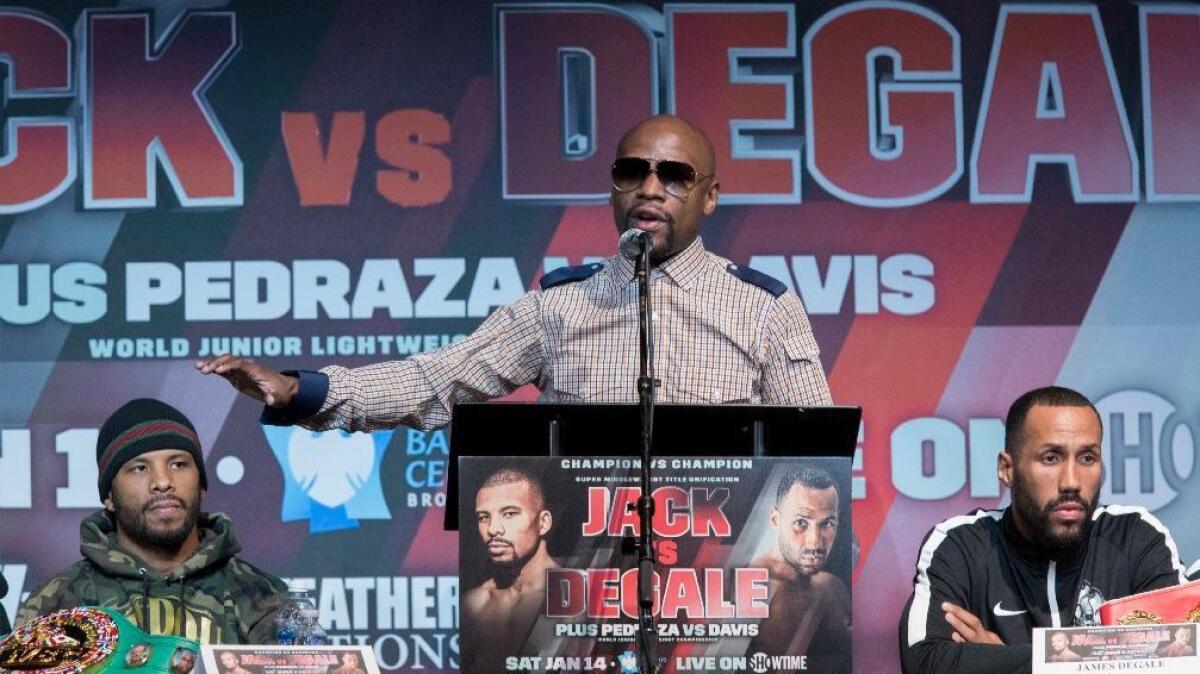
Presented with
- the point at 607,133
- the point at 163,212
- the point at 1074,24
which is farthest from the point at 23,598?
the point at 1074,24

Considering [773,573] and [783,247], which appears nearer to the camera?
[773,573]

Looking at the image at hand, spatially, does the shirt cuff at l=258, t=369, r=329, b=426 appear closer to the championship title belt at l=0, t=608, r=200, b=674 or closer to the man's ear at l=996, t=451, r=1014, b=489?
the championship title belt at l=0, t=608, r=200, b=674

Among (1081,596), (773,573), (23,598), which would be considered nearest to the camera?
(773,573)

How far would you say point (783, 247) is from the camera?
19.7ft

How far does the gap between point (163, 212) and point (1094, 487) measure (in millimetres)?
3418

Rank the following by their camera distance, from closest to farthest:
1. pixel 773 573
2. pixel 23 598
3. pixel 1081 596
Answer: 1. pixel 773 573
2. pixel 1081 596
3. pixel 23 598

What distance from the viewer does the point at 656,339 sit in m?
4.09

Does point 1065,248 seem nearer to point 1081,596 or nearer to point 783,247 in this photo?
point 783,247

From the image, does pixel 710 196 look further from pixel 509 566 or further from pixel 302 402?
pixel 509 566

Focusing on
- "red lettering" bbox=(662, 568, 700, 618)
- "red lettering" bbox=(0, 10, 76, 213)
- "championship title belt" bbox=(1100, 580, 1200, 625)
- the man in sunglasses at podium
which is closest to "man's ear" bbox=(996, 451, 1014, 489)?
the man in sunglasses at podium

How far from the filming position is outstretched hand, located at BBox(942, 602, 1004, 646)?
366 cm

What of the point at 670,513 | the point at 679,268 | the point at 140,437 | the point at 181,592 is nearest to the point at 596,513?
the point at 670,513

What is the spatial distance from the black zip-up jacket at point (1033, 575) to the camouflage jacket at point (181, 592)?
157cm

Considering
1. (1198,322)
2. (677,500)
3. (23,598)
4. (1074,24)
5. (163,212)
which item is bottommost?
(23,598)
